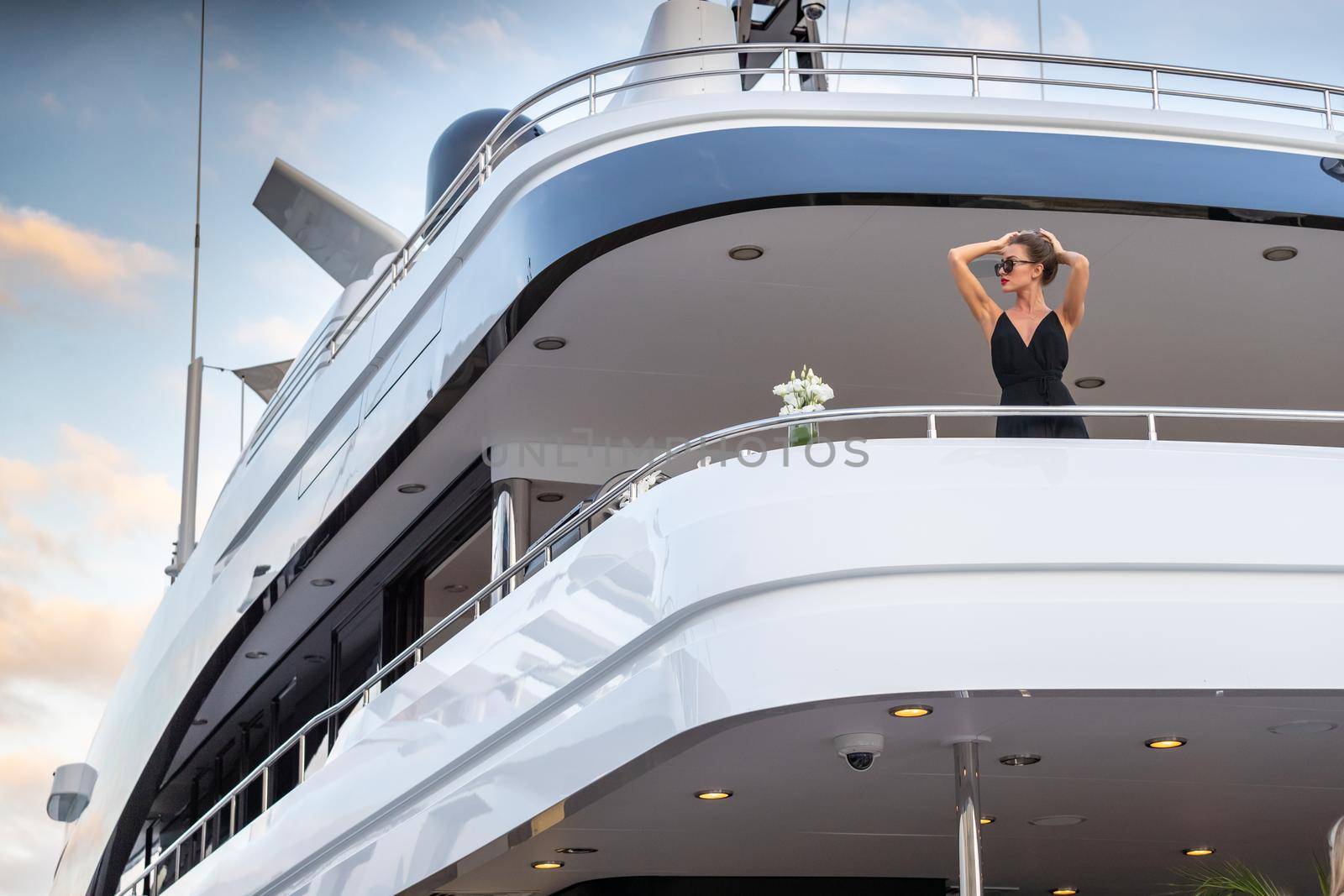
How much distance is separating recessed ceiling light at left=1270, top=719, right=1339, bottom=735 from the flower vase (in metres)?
2.77

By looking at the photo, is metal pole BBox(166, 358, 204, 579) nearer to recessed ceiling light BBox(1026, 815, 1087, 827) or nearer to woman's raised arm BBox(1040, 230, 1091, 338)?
recessed ceiling light BBox(1026, 815, 1087, 827)

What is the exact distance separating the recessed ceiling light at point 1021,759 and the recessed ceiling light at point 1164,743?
1.97 feet

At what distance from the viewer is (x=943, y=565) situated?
6594mm

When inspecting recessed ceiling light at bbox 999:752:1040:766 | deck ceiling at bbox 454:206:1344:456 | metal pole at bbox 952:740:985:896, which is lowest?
metal pole at bbox 952:740:985:896

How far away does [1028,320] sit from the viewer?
7.40m

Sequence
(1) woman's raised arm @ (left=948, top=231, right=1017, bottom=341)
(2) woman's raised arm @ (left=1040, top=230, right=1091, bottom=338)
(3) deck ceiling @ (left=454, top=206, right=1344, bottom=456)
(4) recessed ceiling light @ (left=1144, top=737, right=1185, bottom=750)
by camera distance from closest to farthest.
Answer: (2) woman's raised arm @ (left=1040, top=230, right=1091, bottom=338) < (1) woman's raised arm @ (left=948, top=231, right=1017, bottom=341) < (4) recessed ceiling light @ (left=1144, top=737, right=1185, bottom=750) < (3) deck ceiling @ (left=454, top=206, right=1344, bottom=456)

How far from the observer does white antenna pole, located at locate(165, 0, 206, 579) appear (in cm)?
1911

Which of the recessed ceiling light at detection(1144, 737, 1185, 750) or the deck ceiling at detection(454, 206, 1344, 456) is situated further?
the deck ceiling at detection(454, 206, 1344, 456)

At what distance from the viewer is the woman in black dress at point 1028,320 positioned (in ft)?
24.0

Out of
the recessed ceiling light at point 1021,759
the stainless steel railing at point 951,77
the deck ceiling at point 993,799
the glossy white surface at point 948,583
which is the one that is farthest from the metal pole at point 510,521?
the recessed ceiling light at point 1021,759

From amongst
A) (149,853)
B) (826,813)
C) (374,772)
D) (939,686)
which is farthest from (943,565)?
(149,853)

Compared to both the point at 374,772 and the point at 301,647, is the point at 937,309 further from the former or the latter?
the point at 301,647

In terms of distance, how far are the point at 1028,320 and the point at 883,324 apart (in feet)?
9.27

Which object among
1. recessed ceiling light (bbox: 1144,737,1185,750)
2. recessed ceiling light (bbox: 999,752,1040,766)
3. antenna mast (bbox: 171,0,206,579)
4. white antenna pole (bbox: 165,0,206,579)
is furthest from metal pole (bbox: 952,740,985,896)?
white antenna pole (bbox: 165,0,206,579)
